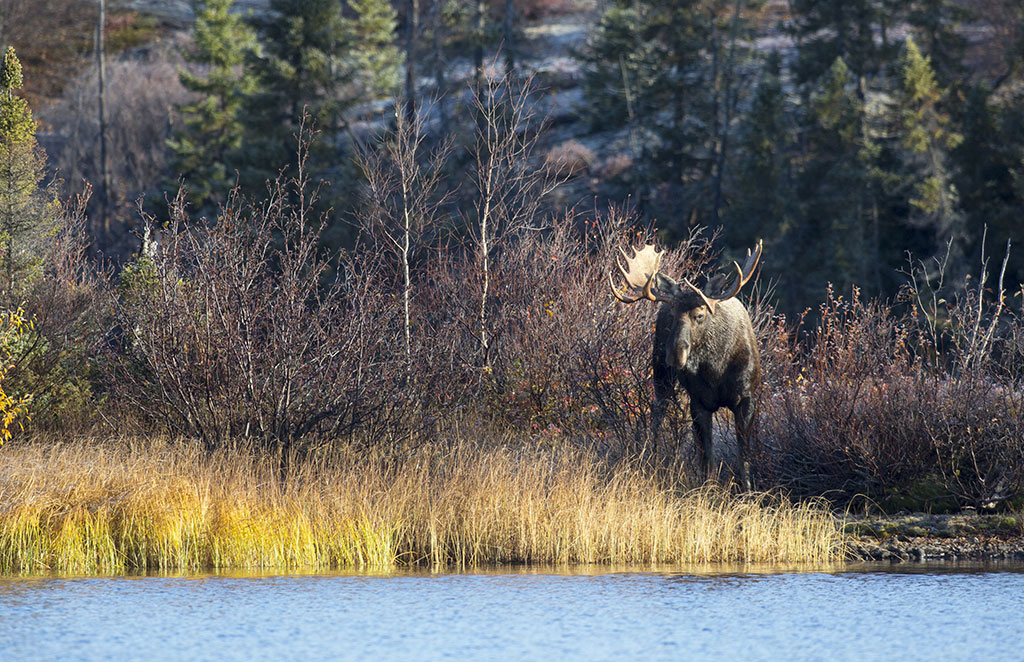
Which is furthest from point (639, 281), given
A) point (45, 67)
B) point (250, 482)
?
point (45, 67)

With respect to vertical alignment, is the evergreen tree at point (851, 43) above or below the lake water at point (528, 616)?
above

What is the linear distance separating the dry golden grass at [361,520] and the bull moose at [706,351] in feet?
2.46

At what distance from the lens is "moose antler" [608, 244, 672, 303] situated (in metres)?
11.8

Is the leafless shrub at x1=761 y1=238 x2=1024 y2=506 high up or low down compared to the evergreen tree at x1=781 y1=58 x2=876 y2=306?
down

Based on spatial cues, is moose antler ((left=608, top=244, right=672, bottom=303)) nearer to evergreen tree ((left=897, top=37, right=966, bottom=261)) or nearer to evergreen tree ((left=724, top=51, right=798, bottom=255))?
evergreen tree ((left=897, top=37, right=966, bottom=261))

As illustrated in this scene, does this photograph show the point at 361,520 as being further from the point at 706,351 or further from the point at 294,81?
the point at 294,81

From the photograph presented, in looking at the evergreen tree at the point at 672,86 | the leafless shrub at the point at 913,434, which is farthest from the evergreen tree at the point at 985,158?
the leafless shrub at the point at 913,434

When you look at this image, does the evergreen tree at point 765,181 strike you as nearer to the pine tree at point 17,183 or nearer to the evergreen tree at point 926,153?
the evergreen tree at point 926,153

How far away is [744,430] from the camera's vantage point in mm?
12219

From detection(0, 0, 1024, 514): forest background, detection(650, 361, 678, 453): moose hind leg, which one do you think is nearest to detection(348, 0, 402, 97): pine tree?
detection(0, 0, 1024, 514): forest background

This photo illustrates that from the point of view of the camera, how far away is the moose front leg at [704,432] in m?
12.2

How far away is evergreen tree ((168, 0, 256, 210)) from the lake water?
99.3 feet

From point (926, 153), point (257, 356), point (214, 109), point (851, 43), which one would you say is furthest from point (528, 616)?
point (214, 109)

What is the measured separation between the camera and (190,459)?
11984mm
